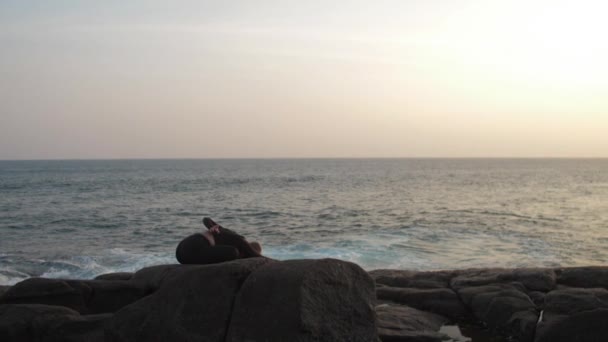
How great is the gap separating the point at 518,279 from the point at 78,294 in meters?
8.06

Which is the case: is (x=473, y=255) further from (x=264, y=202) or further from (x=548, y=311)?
(x=264, y=202)

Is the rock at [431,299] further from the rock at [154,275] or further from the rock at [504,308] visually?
the rock at [154,275]

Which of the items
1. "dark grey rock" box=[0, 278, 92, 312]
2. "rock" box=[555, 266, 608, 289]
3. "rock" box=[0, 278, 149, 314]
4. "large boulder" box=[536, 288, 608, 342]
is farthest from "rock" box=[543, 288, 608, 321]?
"dark grey rock" box=[0, 278, 92, 312]

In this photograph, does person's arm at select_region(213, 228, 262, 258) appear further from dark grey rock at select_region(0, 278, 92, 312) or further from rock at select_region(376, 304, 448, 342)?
rock at select_region(376, 304, 448, 342)

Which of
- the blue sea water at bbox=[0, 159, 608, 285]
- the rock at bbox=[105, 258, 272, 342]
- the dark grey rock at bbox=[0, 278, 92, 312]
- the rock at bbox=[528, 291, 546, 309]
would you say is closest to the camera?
the rock at bbox=[105, 258, 272, 342]

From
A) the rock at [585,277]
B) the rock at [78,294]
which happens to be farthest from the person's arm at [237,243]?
the rock at [585,277]

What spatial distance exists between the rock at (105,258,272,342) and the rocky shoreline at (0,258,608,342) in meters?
0.01

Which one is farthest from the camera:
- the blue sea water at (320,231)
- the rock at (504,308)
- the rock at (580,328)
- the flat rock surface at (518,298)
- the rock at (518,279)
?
the blue sea water at (320,231)

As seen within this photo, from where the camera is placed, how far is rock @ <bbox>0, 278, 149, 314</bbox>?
895cm

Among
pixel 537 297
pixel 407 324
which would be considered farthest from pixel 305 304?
pixel 537 297

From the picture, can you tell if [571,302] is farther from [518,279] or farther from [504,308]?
[518,279]

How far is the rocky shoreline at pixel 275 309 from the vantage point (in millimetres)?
6934

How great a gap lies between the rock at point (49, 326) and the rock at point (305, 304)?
2.20 metres

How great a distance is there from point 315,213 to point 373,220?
18.6ft
